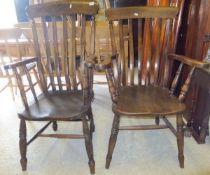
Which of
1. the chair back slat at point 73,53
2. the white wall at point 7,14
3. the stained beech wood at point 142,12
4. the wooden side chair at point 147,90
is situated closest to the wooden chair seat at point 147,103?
the wooden side chair at point 147,90

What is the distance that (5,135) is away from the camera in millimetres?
1854

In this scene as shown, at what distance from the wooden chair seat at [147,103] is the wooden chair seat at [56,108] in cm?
26

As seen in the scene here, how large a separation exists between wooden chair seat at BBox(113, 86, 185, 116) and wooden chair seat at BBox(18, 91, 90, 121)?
0.85ft

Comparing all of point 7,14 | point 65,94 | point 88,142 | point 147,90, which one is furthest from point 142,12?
point 7,14

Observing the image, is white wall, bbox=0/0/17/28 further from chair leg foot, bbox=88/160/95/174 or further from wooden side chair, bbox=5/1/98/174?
chair leg foot, bbox=88/160/95/174

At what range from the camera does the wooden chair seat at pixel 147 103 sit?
1206 mm

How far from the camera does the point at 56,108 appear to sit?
4.31 ft

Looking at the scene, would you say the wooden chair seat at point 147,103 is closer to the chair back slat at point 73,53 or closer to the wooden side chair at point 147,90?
the wooden side chair at point 147,90

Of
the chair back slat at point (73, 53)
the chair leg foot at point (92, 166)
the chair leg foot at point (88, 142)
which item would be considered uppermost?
the chair back slat at point (73, 53)

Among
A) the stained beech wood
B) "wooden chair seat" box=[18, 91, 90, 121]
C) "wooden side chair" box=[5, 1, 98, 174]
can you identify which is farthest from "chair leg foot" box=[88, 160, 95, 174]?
the stained beech wood

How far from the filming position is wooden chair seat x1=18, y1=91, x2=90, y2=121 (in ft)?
4.03

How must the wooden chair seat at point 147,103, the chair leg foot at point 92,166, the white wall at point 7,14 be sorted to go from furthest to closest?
the white wall at point 7,14 < the chair leg foot at point 92,166 < the wooden chair seat at point 147,103

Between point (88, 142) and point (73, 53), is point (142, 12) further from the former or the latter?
point (88, 142)

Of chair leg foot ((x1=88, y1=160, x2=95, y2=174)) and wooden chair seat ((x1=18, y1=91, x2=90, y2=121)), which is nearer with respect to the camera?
wooden chair seat ((x1=18, y1=91, x2=90, y2=121))
